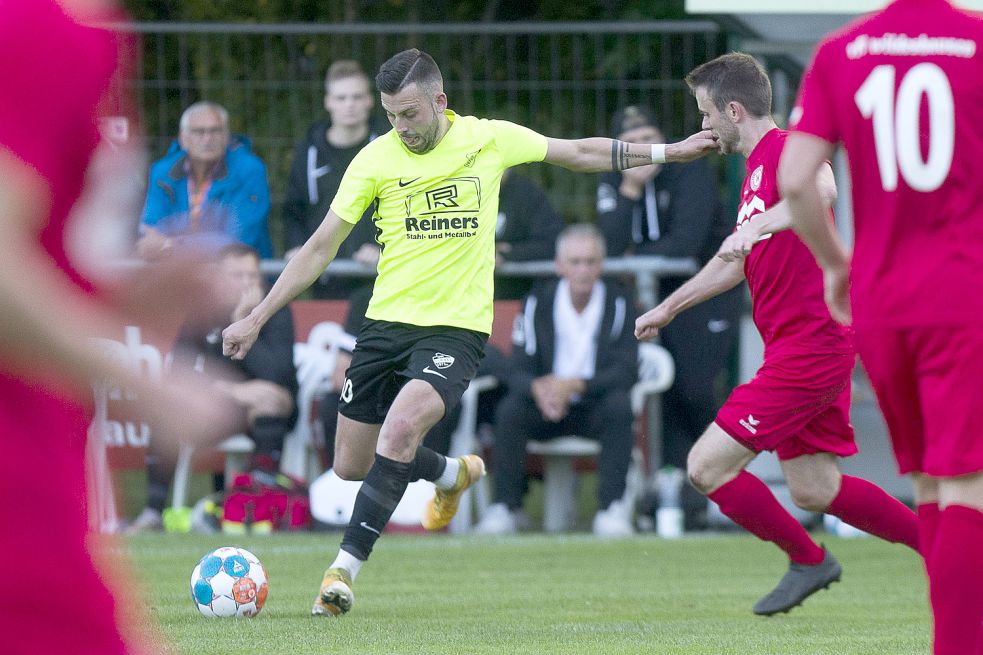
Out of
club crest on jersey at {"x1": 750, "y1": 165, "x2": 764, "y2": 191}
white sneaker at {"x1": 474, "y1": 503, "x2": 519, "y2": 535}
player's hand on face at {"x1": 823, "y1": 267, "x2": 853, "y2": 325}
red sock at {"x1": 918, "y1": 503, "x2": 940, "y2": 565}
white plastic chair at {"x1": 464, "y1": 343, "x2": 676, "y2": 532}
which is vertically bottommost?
white sneaker at {"x1": 474, "y1": 503, "x2": 519, "y2": 535}

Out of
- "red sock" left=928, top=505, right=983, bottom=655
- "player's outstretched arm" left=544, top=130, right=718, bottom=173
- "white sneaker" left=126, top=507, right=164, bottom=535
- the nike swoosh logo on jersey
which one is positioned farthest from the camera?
"white sneaker" left=126, top=507, right=164, bottom=535

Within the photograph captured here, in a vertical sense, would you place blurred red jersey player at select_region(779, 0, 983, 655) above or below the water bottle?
above

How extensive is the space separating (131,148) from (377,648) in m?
3.79

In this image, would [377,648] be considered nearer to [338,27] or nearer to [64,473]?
[64,473]

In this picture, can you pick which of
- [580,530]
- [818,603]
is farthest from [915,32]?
[580,530]

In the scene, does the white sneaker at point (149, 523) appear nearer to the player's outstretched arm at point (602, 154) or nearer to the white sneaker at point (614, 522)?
the white sneaker at point (614, 522)

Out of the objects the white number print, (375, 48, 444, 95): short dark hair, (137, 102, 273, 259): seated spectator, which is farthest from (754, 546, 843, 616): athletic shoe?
(137, 102, 273, 259): seated spectator

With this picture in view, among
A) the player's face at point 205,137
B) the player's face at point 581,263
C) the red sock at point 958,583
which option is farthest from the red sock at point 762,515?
the player's face at point 205,137

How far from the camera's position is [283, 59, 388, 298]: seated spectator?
11.2 m

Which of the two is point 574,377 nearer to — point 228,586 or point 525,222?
point 525,222

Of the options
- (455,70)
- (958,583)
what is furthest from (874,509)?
(455,70)

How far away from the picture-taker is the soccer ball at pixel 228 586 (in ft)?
21.9

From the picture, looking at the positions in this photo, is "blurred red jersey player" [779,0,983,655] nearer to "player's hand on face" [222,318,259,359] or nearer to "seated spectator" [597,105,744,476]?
"player's hand on face" [222,318,259,359]

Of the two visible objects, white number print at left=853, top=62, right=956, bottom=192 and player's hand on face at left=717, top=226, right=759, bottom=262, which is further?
player's hand on face at left=717, top=226, right=759, bottom=262
